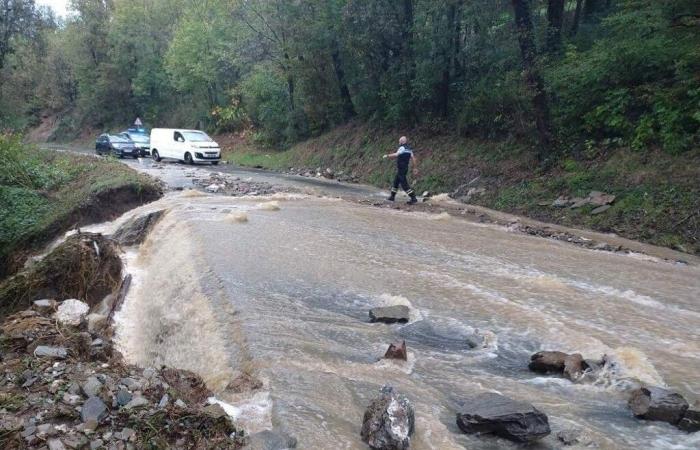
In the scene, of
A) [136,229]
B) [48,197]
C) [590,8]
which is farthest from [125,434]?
[590,8]

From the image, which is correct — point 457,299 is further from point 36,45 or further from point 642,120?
point 36,45

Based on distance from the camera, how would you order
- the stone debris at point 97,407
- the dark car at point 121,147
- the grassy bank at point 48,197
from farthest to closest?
the dark car at point 121,147 < the grassy bank at point 48,197 < the stone debris at point 97,407

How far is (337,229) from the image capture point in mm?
12383

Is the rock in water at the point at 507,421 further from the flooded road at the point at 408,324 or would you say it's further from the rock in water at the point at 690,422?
the rock in water at the point at 690,422

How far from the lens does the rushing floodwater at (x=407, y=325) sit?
4.86 meters

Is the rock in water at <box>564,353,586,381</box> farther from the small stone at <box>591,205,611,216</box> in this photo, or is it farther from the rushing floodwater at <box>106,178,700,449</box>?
the small stone at <box>591,205,611,216</box>

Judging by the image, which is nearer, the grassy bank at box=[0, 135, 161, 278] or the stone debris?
the stone debris

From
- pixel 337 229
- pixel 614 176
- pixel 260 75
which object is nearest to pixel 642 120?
pixel 614 176

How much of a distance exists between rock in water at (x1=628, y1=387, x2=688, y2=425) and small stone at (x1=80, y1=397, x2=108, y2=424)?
14.0 feet

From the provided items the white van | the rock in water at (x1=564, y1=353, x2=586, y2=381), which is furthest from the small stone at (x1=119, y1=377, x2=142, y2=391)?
the white van

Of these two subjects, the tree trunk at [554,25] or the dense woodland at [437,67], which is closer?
the dense woodland at [437,67]

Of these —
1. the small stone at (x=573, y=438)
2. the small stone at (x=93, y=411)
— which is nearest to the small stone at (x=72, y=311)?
the small stone at (x=93, y=411)

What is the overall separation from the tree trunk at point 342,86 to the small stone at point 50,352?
24.0 metres

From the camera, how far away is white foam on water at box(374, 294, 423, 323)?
7172mm
